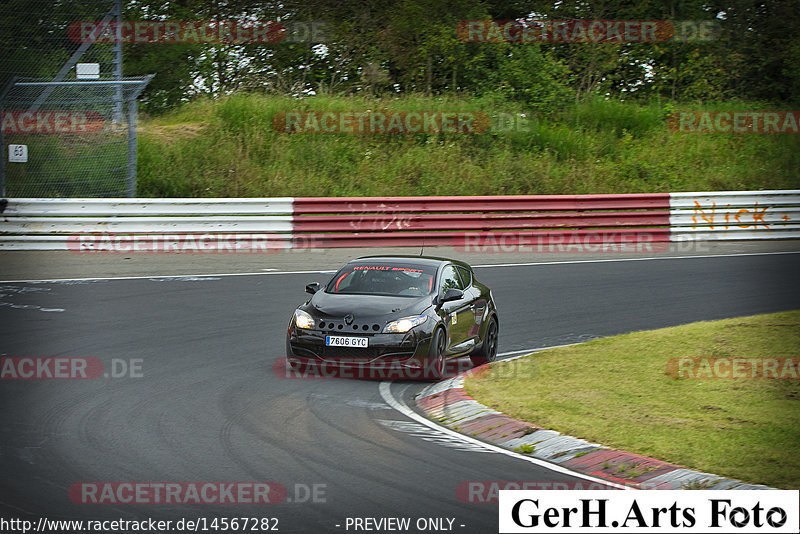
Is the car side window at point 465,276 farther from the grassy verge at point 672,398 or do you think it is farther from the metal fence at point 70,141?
the metal fence at point 70,141

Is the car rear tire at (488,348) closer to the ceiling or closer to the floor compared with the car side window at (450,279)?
closer to the floor

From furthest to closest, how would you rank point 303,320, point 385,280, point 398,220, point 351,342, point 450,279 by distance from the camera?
point 398,220, point 450,279, point 385,280, point 303,320, point 351,342

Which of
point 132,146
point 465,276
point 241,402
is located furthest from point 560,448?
point 132,146

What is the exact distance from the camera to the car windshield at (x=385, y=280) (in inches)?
472

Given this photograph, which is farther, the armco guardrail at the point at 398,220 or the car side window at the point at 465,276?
the armco guardrail at the point at 398,220

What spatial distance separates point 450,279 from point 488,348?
1.03 metres

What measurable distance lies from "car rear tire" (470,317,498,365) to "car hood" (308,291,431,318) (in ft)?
4.15

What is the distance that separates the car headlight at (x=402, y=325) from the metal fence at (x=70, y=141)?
45.0 ft

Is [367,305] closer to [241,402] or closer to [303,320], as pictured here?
[303,320]

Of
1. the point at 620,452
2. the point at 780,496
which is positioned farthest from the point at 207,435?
the point at 780,496

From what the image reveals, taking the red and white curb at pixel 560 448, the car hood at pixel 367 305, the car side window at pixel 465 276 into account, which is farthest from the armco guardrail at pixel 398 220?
the red and white curb at pixel 560 448

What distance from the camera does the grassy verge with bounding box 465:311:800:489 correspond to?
26.9ft

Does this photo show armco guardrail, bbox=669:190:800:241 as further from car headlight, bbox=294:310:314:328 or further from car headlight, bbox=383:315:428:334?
car headlight, bbox=294:310:314:328

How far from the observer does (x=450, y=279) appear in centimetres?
1262
